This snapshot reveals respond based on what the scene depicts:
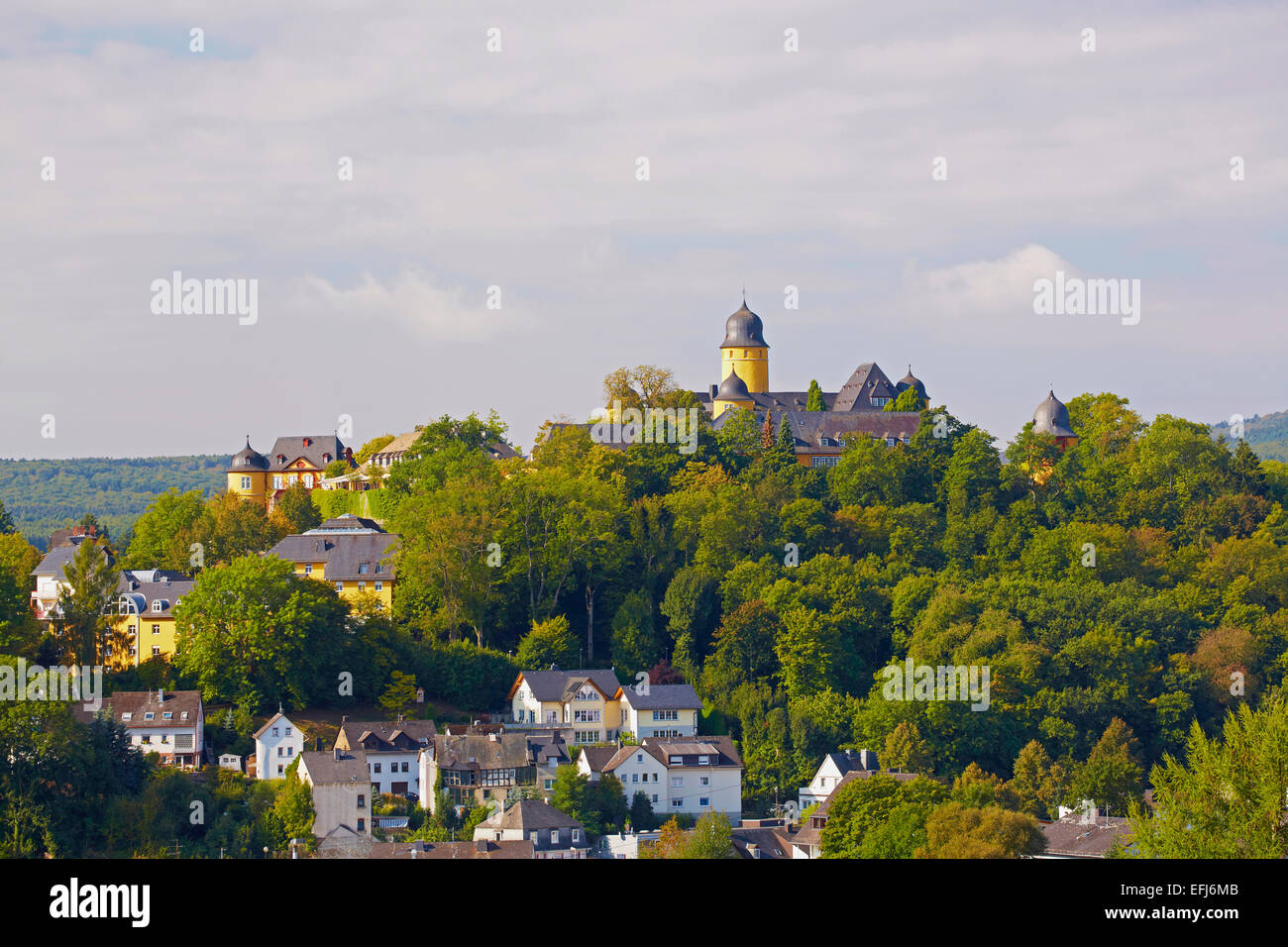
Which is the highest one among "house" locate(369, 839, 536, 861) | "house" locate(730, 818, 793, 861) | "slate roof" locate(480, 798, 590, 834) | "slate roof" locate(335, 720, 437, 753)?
"slate roof" locate(335, 720, 437, 753)

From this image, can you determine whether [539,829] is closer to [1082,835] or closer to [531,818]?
[531,818]

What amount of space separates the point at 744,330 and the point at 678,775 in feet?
137

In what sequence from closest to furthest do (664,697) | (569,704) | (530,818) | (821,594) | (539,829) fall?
(539,829) → (530,818) → (569,704) → (664,697) → (821,594)

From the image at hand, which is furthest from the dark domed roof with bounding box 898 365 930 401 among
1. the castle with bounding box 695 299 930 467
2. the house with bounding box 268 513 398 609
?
the house with bounding box 268 513 398 609

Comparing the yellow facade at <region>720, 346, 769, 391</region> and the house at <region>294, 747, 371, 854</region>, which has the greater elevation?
the yellow facade at <region>720, 346, 769, 391</region>

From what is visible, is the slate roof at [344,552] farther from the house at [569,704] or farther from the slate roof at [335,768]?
the slate roof at [335,768]

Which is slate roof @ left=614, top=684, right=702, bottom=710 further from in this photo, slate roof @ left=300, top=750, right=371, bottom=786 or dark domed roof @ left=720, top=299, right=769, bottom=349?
dark domed roof @ left=720, top=299, right=769, bottom=349

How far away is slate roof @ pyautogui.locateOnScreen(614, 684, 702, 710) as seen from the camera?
63406 millimetres

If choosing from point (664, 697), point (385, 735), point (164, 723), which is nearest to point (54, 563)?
point (164, 723)

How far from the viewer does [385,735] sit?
190 ft

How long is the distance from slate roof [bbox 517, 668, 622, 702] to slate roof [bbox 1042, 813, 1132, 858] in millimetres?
17929

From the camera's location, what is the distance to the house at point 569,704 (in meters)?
62.7

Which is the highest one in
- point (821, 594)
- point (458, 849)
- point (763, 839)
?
point (821, 594)
